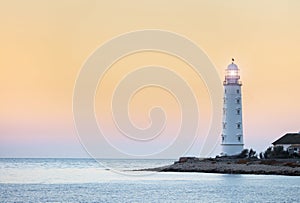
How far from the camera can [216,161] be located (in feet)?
238

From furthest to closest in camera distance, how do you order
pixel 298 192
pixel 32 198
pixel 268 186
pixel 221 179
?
1. pixel 221 179
2. pixel 268 186
3. pixel 298 192
4. pixel 32 198

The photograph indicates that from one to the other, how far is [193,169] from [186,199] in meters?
30.2

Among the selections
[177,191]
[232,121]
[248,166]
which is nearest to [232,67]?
[232,121]

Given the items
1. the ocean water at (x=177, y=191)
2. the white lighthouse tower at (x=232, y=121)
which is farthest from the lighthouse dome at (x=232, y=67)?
the ocean water at (x=177, y=191)

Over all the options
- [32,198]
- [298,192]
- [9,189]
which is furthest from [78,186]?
[298,192]

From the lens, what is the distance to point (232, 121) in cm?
7225

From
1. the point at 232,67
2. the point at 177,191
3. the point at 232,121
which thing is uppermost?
the point at 232,67

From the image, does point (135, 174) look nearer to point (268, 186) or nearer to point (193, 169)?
point (193, 169)

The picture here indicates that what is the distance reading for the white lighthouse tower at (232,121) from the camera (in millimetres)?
72062

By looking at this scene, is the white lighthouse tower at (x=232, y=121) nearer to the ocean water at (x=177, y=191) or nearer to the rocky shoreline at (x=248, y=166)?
the rocky shoreline at (x=248, y=166)

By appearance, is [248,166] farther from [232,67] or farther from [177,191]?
[177,191]

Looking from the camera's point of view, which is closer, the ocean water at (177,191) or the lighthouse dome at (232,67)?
the ocean water at (177,191)

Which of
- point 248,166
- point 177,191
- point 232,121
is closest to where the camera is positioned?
point 177,191

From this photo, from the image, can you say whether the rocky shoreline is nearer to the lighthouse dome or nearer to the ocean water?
the ocean water
